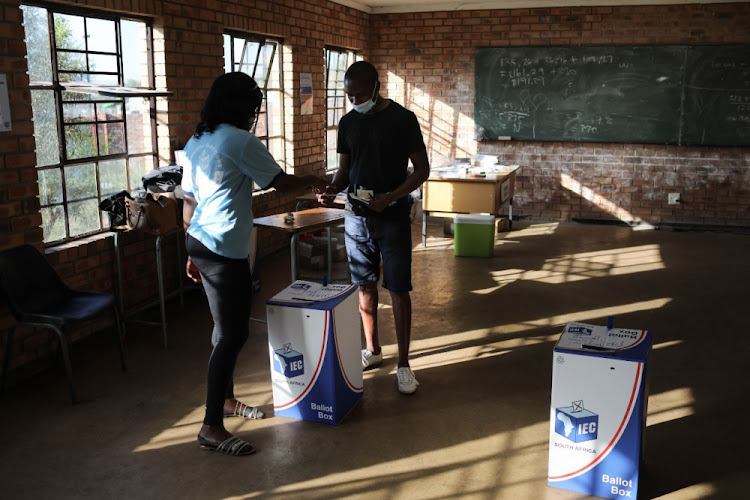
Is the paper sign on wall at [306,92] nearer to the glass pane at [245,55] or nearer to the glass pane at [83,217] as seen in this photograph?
the glass pane at [245,55]

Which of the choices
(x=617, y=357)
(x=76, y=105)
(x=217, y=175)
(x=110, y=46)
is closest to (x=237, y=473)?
(x=217, y=175)

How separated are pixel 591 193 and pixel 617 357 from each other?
21.1ft

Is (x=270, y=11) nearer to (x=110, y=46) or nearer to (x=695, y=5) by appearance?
(x=110, y=46)

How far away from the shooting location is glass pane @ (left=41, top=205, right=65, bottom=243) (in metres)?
4.14

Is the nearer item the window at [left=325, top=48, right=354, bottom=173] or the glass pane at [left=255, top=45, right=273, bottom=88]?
the glass pane at [left=255, top=45, right=273, bottom=88]

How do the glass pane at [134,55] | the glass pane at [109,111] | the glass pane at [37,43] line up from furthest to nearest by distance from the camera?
the glass pane at [134,55] → the glass pane at [109,111] → the glass pane at [37,43]

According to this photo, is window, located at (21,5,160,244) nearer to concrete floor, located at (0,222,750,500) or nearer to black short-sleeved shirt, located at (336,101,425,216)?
concrete floor, located at (0,222,750,500)

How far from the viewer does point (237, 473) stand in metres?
2.84

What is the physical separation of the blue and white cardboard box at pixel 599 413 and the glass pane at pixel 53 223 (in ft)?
10.3

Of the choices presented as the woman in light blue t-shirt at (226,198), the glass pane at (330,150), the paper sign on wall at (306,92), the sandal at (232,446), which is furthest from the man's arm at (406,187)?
the glass pane at (330,150)

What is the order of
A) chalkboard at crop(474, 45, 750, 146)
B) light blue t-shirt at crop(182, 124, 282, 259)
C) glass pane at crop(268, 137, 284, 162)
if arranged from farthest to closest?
chalkboard at crop(474, 45, 750, 146) < glass pane at crop(268, 137, 284, 162) < light blue t-shirt at crop(182, 124, 282, 259)

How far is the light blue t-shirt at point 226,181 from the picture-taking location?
2744mm

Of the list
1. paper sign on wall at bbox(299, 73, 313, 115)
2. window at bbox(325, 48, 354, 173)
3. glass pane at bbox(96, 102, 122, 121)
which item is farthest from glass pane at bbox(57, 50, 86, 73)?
window at bbox(325, 48, 354, 173)

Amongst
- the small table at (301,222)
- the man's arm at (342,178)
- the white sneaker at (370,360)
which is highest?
the man's arm at (342,178)
